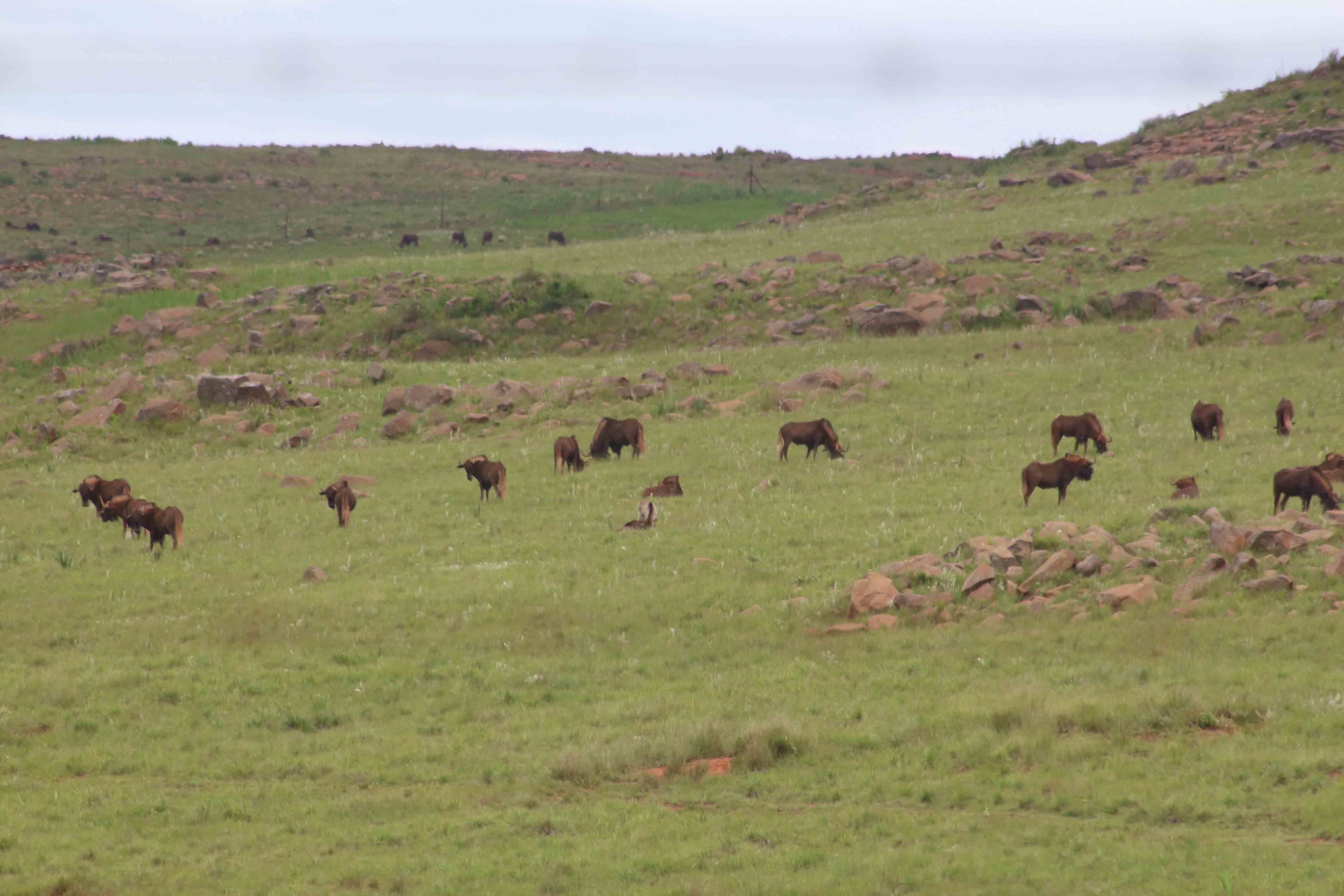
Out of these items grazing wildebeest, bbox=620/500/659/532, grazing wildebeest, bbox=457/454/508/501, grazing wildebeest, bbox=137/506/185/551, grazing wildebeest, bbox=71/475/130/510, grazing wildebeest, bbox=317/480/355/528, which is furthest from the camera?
grazing wildebeest, bbox=71/475/130/510

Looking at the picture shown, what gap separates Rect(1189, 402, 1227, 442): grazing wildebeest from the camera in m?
26.0

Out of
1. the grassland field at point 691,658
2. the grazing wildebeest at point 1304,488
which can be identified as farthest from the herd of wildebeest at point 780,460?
the grassland field at point 691,658

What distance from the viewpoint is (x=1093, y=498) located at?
Answer: 22.1 m

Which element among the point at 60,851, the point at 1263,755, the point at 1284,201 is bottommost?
the point at 60,851

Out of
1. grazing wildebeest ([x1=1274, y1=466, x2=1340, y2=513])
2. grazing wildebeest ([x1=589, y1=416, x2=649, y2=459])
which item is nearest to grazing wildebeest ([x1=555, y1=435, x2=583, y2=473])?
grazing wildebeest ([x1=589, y1=416, x2=649, y2=459])

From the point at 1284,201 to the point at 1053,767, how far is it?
4287 cm

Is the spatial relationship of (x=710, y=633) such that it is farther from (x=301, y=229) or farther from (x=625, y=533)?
(x=301, y=229)

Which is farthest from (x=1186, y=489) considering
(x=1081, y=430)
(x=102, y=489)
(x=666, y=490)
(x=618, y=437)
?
(x=102, y=489)

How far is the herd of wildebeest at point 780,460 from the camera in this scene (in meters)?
20.6

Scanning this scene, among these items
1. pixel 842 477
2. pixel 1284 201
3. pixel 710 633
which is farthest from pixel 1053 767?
pixel 1284 201

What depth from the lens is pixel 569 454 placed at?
Result: 28.4m

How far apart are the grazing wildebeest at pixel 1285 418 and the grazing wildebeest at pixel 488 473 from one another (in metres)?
15.4

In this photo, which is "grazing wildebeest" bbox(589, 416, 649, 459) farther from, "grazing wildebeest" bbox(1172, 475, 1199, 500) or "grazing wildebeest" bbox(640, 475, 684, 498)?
"grazing wildebeest" bbox(1172, 475, 1199, 500)

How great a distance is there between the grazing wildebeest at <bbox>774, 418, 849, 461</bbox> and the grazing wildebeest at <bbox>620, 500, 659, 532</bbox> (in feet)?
17.0
